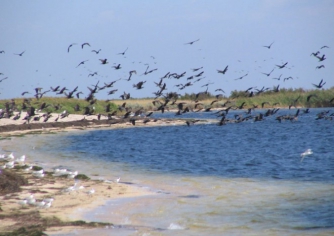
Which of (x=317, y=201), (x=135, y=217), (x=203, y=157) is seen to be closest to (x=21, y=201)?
(x=135, y=217)

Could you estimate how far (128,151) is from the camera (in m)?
40.2

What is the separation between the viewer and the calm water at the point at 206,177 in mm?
16828

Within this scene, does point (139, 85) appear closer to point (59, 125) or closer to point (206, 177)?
point (206, 177)

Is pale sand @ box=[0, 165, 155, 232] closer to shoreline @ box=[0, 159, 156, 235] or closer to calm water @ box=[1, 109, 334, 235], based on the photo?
shoreline @ box=[0, 159, 156, 235]

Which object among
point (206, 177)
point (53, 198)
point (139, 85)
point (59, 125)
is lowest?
point (59, 125)

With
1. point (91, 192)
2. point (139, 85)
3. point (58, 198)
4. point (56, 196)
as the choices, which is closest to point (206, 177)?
point (139, 85)

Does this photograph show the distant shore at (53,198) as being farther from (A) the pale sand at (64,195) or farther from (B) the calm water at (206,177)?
(B) the calm water at (206,177)

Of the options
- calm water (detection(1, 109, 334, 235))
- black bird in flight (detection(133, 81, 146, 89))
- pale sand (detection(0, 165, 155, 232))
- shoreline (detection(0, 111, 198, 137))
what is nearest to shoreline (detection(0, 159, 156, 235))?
pale sand (detection(0, 165, 155, 232))

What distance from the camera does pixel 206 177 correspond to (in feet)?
88.2

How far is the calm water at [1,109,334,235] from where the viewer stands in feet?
55.2

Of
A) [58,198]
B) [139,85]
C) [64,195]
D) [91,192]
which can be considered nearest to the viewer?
[58,198]

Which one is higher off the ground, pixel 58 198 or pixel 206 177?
pixel 58 198

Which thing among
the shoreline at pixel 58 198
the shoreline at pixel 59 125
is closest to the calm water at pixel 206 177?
the shoreline at pixel 58 198

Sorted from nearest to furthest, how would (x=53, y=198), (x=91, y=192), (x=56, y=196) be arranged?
(x=53, y=198) → (x=56, y=196) → (x=91, y=192)
